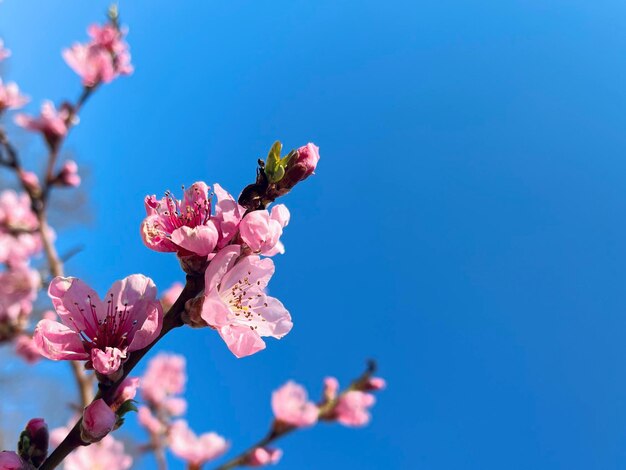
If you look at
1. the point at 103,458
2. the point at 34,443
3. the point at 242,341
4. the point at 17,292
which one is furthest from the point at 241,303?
the point at 17,292

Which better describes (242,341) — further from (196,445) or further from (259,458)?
(196,445)

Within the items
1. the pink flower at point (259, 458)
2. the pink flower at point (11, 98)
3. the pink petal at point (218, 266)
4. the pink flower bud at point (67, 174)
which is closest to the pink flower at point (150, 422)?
the pink flower at point (259, 458)

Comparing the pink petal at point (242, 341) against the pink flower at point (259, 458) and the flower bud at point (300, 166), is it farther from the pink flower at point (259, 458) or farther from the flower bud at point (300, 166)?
the pink flower at point (259, 458)

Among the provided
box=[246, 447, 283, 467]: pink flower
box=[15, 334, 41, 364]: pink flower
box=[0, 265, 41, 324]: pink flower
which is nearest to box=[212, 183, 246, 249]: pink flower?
box=[246, 447, 283, 467]: pink flower

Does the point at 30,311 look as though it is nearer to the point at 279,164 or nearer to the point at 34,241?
the point at 34,241

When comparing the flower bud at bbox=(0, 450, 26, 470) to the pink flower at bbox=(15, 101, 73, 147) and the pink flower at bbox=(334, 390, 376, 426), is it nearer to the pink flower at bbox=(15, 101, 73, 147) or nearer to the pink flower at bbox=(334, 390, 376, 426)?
the pink flower at bbox=(334, 390, 376, 426)

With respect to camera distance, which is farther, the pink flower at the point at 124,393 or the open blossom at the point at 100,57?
the open blossom at the point at 100,57
